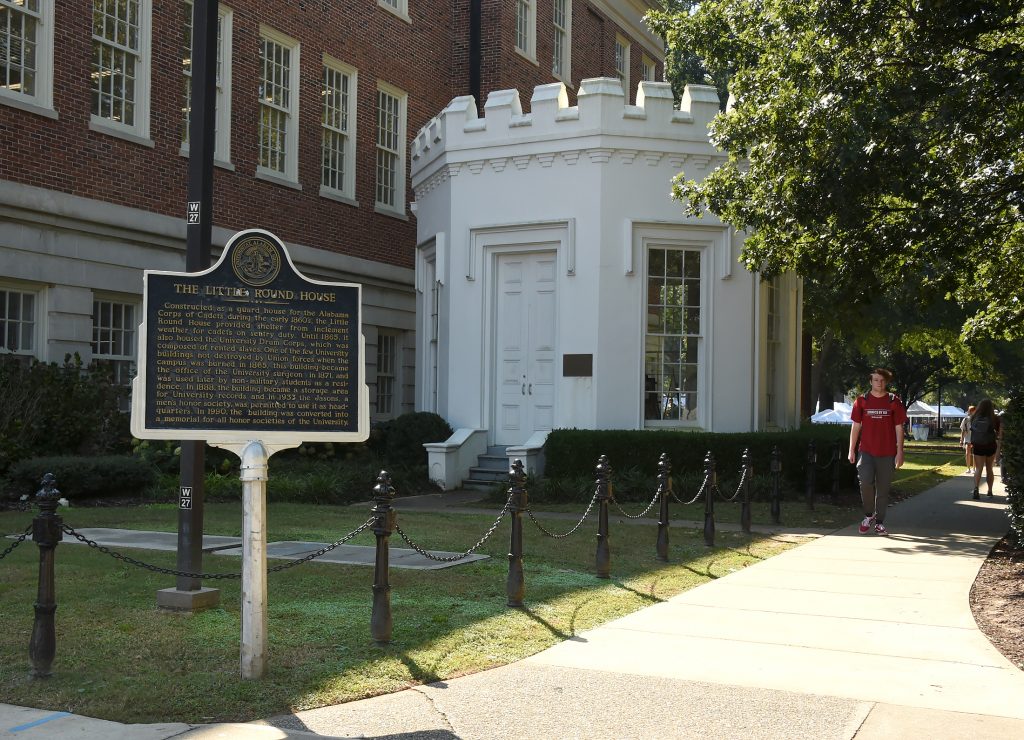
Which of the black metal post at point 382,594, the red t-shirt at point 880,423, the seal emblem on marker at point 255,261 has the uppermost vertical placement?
the seal emblem on marker at point 255,261

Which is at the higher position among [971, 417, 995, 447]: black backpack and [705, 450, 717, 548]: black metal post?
[971, 417, 995, 447]: black backpack

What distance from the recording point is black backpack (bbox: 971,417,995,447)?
2020 centimetres

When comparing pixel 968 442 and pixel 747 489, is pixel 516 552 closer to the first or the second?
pixel 747 489

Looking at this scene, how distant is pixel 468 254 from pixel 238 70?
19.6ft

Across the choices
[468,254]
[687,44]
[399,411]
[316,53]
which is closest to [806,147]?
[687,44]

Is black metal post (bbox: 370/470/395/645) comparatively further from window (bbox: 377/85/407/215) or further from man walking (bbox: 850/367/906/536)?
window (bbox: 377/85/407/215)

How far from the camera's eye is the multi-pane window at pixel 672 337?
59.7 feet

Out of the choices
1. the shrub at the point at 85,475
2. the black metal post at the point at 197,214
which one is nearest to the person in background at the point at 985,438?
the shrub at the point at 85,475

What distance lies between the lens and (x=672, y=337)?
1823cm

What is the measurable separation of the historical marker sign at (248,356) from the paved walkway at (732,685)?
178 centimetres

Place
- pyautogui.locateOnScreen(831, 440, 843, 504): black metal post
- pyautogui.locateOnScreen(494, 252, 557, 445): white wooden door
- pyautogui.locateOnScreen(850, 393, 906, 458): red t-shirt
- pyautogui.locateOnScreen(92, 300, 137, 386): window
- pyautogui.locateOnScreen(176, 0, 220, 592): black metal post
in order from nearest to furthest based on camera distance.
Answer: pyautogui.locateOnScreen(176, 0, 220, 592): black metal post → pyautogui.locateOnScreen(850, 393, 906, 458): red t-shirt → pyautogui.locateOnScreen(831, 440, 843, 504): black metal post → pyautogui.locateOnScreen(92, 300, 137, 386): window → pyautogui.locateOnScreen(494, 252, 557, 445): white wooden door

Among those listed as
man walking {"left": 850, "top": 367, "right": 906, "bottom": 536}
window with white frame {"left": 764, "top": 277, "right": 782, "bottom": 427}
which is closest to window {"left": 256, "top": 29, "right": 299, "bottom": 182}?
window with white frame {"left": 764, "top": 277, "right": 782, "bottom": 427}

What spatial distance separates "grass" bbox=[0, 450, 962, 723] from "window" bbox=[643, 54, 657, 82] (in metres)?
27.2

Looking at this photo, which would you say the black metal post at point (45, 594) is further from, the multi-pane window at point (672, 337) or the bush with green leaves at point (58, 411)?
the multi-pane window at point (672, 337)
